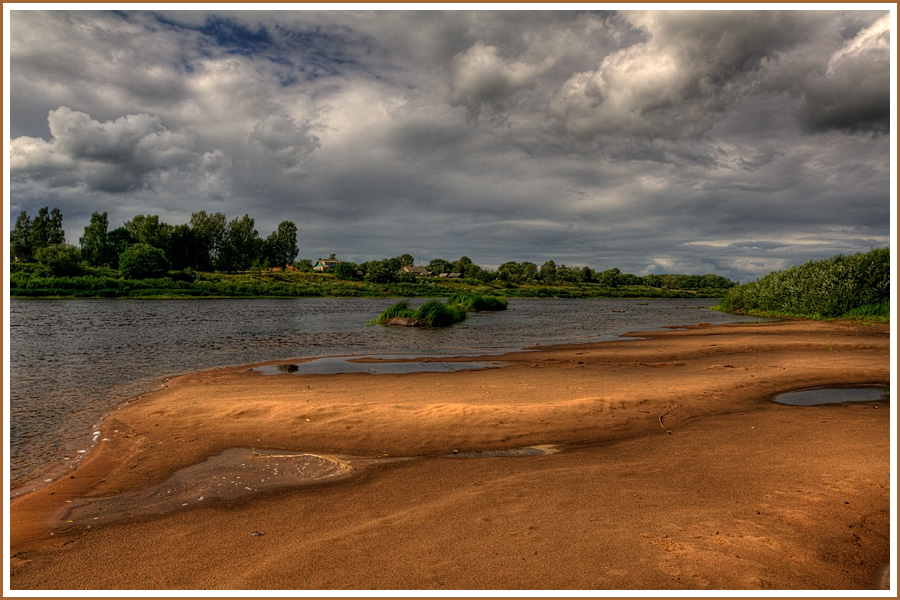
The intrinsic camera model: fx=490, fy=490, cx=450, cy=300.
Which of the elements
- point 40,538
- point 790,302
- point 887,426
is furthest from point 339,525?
point 790,302

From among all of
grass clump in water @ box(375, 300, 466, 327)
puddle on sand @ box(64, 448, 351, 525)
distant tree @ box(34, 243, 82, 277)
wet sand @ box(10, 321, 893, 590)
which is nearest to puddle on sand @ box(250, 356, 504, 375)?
wet sand @ box(10, 321, 893, 590)

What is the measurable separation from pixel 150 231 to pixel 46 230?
2248 cm

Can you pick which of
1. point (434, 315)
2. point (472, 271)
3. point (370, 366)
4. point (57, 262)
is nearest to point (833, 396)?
point (370, 366)

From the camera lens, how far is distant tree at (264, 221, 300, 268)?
159500 millimetres

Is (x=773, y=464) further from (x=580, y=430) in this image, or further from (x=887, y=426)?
(x=887, y=426)

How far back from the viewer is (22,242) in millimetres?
115312

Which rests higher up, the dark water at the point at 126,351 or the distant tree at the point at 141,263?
the distant tree at the point at 141,263

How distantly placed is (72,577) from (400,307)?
3533 centimetres

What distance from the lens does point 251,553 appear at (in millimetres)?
4945

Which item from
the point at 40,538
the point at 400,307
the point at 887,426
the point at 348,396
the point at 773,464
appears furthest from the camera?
the point at 400,307

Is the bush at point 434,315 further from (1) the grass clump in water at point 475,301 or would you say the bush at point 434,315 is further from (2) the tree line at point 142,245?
(2) the tree line at point 142,245

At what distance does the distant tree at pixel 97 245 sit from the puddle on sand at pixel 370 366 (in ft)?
391

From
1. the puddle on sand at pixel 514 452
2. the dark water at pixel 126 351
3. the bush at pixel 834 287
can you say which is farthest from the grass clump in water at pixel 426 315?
the bush at pixel 834 287

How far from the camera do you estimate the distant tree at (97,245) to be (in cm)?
11256
